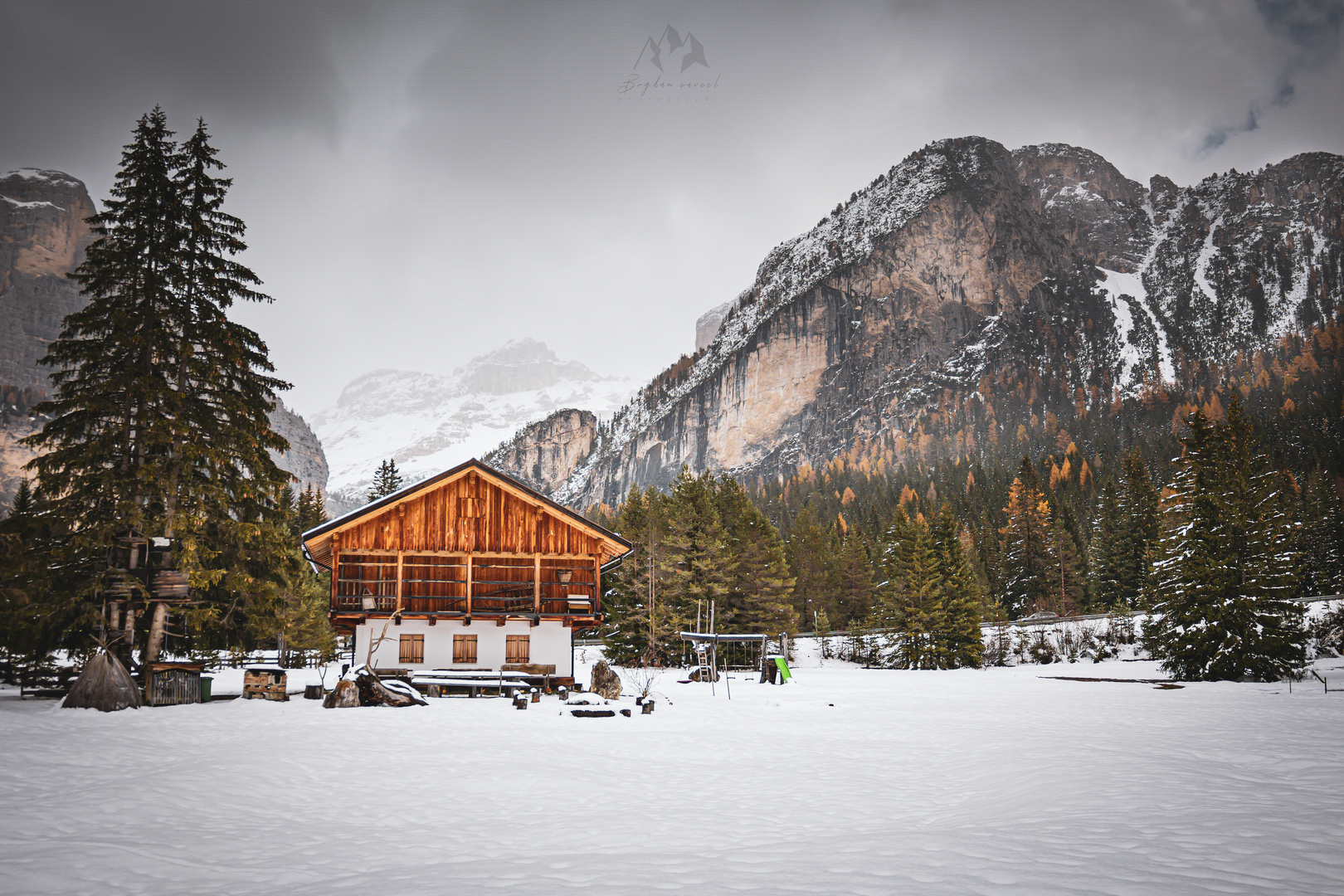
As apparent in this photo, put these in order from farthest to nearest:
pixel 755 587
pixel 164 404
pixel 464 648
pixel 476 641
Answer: pixel 755 587 → pixel 476 641 → pixel 464 648 → pixel 164 404

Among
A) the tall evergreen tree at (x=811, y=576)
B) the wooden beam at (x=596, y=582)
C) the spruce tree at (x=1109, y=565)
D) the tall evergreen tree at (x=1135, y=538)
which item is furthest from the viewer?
the tall evergreen tree at (x=811, y=576)

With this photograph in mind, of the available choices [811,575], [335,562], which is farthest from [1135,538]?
[335,562]

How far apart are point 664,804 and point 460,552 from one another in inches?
716

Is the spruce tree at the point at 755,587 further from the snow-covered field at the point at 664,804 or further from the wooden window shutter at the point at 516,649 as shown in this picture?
the snow-covered field at the point at 664,804

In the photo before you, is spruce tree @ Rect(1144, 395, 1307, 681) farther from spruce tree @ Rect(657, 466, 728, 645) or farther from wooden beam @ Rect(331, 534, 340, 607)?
wooden beam @ Rect(331, 534, 340, 607)

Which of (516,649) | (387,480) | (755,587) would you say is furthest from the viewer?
(387,480)

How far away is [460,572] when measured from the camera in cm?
2781

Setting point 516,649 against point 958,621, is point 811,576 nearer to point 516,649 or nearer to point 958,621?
point 958,621

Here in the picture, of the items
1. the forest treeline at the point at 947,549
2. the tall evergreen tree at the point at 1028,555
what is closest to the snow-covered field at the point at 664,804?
the forest treeline at the point at 947,549

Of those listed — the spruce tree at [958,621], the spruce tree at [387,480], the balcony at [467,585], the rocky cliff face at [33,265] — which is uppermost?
the rocky cliff face at [33,265]

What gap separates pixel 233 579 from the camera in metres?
20.3

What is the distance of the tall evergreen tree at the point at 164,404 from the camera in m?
18.9

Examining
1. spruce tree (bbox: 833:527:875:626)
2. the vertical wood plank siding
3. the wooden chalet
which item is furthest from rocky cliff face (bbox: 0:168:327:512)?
the wooden chalet

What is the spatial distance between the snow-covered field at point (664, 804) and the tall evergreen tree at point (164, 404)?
4.41 metres
